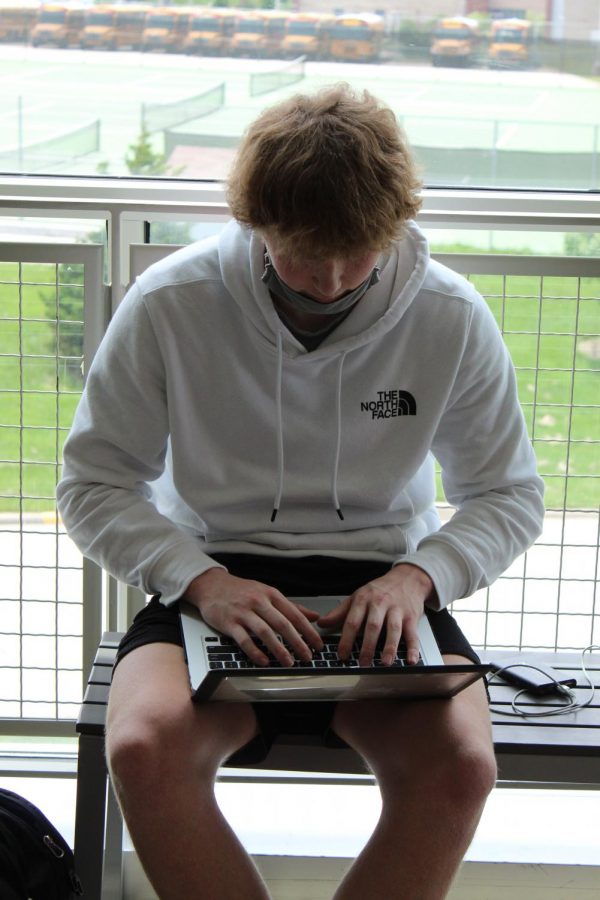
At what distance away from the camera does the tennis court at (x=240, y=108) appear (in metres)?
2.08

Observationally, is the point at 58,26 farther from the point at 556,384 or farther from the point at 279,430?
the point at 556,384

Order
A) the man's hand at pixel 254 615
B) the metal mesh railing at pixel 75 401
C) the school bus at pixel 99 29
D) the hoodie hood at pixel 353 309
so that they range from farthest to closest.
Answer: the school bus at pixel 99 29
the metal mesh railing at pixel 75 401
the hoodie hood at pixel 353 309
the man's hand at pixel 254 615

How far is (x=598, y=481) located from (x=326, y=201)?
3.05 feet

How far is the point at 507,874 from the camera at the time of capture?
193 cm

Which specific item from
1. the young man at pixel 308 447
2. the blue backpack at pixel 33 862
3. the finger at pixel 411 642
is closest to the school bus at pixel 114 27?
the young man at pixel 308 447

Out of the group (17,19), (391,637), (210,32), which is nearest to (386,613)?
(391,637)

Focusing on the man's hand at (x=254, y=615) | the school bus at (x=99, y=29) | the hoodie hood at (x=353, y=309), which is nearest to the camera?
the man's hand at (x=254, y=615)

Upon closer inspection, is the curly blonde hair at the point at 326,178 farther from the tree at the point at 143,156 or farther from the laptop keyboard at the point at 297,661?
the tree at the point at 143,156

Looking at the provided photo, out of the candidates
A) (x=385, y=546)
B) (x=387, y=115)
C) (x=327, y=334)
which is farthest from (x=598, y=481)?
(x=387, y=115)

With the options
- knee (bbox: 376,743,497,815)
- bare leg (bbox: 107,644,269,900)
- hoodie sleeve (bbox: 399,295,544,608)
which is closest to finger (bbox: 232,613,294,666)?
bare leg (bbox: 107,644,269,900)

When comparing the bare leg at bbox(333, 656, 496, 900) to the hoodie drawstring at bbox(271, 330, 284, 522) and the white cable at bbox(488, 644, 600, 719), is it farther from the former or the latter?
the hoodie drawstring at bbox(271, 330, 284, 522)

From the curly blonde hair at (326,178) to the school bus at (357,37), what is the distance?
694 millimetres

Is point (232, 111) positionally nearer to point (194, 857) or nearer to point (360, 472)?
point (360, 472)

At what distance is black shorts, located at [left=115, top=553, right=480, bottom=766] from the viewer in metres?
1.47
